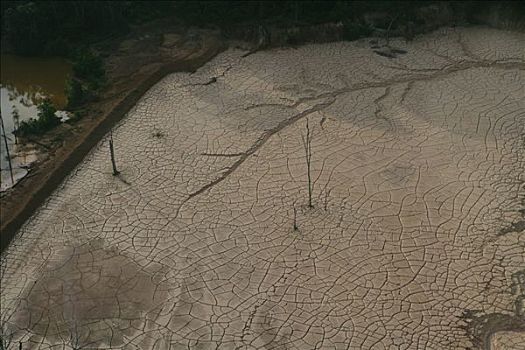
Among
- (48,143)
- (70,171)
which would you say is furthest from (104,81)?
(70,171)

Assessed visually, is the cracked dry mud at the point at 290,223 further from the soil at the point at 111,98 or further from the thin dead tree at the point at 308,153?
the soil at the point at 111,98

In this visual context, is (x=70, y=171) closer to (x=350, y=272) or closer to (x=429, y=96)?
(x=350, y=272)

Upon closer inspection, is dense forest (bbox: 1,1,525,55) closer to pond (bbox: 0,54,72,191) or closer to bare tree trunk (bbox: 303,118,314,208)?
pond (bbox: 0,54,72,191)

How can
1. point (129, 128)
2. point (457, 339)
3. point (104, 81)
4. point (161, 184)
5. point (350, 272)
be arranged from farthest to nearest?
point (104, 81)
point (129, 128)
point (161, 184)
point (350, 272)
point (457, 339)

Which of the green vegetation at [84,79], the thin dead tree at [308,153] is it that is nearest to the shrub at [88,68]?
the green vegetation at [84,79]

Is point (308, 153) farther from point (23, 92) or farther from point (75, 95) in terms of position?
point (23, 92)

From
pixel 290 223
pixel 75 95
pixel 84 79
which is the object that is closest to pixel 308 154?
pixel 290 223
